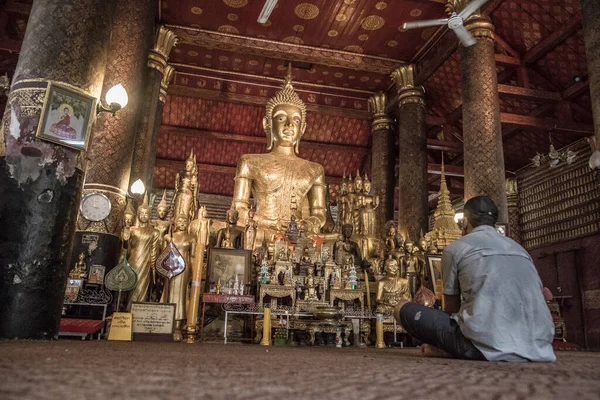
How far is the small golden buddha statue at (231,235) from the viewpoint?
5693mm

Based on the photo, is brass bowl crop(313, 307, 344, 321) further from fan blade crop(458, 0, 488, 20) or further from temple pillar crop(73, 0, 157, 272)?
fan blade crop(458, 0, 488, 20)

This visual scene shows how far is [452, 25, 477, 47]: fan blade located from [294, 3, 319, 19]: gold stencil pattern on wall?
3.09 meters

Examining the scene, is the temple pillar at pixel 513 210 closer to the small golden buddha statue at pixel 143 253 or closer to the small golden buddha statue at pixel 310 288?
the small golden buddha statue at pixel 310 288

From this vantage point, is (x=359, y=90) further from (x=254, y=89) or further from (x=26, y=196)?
(x=26, y=196)

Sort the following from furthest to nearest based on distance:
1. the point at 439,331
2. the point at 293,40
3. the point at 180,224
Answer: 1. the point at 293,40
2. the point at 180,224
3. the point at 439,331

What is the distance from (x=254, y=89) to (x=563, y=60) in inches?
272

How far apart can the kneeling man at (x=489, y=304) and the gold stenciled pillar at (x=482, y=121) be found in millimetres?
4592

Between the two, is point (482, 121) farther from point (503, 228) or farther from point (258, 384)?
point (258, 384)

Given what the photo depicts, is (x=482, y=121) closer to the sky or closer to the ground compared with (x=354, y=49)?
closer to the ground

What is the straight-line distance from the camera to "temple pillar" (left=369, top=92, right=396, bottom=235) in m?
10.4

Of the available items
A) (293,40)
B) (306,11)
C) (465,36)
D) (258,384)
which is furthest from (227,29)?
(258,384)

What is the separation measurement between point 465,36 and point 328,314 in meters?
4.66

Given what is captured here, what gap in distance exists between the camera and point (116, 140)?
5887mm

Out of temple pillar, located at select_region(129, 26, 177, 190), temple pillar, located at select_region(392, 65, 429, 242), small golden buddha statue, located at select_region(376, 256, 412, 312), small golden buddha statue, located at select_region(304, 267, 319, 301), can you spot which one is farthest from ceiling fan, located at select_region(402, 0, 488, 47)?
temple pillar, located at select_region(129, 26, 177, 190)
